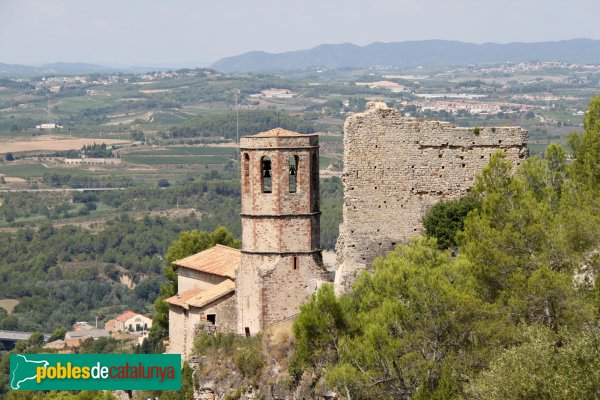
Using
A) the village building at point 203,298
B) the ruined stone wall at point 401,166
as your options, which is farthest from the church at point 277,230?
the ruined stone wall at point 401,166

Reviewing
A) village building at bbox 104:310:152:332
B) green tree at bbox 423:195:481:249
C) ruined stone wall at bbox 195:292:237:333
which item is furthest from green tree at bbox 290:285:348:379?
village building at bbox 104:310:152:332

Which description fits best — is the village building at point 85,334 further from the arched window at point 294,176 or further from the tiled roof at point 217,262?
the arched window at point 294,176

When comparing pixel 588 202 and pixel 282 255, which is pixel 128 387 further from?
pixel 588 202

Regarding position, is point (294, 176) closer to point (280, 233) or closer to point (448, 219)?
point (280, 233)

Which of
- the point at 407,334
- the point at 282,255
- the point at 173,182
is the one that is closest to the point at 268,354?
the point at 282,255

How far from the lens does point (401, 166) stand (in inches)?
1321

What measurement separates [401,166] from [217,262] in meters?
8.64

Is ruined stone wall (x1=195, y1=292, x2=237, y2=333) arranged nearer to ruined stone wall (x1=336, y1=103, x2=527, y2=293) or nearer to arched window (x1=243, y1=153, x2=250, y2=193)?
arched window (x1=243, y1=153, x2=250, y2=193)

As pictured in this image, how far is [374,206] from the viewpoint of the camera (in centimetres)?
3356

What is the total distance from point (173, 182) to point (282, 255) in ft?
512

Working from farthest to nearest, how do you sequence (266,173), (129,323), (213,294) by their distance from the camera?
1. (129,323)
2. (213,294)
3. (266,173)

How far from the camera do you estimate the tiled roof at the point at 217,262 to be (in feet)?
126

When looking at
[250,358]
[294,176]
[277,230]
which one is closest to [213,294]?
[277,230]

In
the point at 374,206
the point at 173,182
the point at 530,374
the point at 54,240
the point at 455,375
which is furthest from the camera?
the point at 173,182
